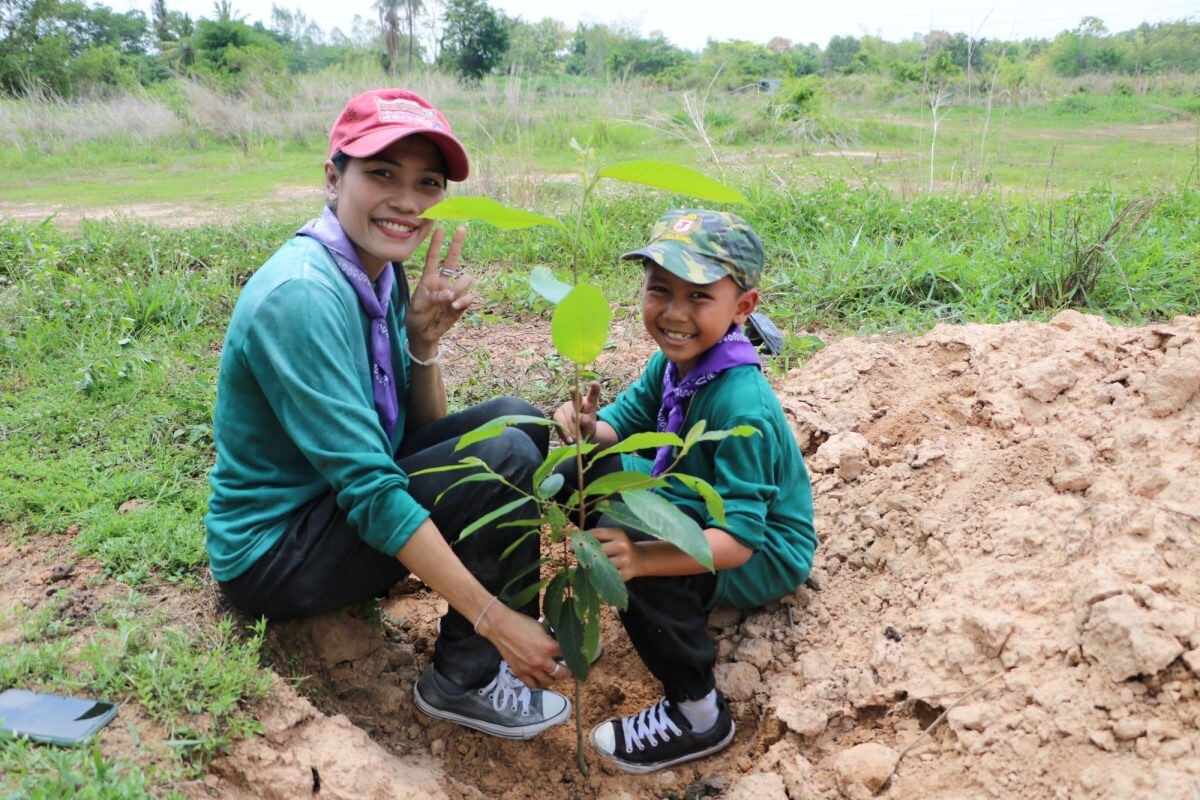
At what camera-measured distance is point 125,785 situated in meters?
1.55

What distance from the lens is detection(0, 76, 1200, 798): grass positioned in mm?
1873

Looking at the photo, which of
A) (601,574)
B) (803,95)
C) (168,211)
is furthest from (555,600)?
(803,95)

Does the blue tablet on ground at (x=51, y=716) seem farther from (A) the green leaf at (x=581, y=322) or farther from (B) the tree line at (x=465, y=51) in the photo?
(B) the tree line at (x=465, y=51)

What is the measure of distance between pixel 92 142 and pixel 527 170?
7494mm

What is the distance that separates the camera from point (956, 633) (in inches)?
76.3

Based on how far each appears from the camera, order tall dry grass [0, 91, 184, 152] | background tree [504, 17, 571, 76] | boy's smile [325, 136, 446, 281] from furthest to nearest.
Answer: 1. background tree [504, 17, 571, 76]
2. tall dry grass [0, 91, 184, 152]
3. boy's smile [325, 136, 446, 281]

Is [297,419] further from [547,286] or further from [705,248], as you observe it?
[705,248]

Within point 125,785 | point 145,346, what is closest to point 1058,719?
point 125,785

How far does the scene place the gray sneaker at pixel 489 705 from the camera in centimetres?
214

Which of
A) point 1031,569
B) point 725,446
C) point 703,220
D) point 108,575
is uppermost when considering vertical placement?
point 703,220

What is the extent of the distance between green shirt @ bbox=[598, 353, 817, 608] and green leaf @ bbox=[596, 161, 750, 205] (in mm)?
651

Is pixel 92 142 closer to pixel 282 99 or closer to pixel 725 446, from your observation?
pixel 282 99

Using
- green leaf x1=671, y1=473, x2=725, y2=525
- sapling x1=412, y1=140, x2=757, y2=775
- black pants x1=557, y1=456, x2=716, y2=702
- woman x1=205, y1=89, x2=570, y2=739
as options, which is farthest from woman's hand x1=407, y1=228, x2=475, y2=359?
green leaf x1=671, y1=473, x2=725, y2=525

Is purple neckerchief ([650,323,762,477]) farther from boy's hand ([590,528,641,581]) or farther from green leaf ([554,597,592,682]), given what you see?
green leaf ([554,597,592,682])
